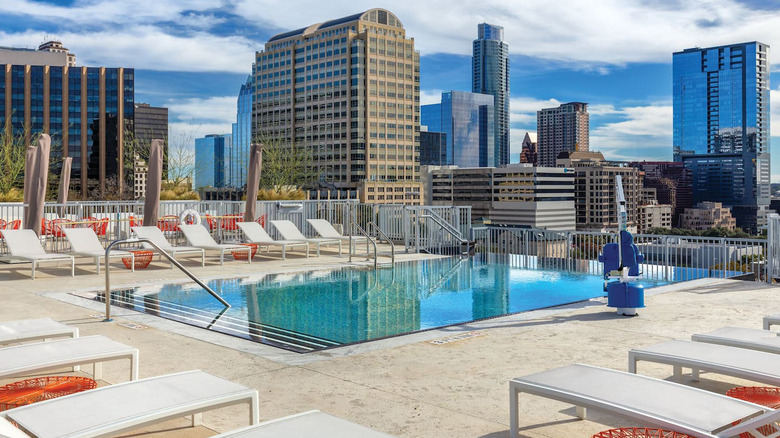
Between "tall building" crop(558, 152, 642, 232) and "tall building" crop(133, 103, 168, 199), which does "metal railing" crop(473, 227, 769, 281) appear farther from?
"tall building" crop(558, 152, 642, 232)

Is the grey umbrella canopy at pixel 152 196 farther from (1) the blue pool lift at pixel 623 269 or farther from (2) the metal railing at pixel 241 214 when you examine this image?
(1) the blue pool lift at pixel 623 269

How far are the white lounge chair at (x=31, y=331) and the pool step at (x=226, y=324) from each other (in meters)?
1.93

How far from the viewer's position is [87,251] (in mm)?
12609

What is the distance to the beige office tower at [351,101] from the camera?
152 m

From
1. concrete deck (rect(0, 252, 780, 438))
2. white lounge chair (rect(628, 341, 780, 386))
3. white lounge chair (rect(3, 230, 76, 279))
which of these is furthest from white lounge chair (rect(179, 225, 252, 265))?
white lounge chair (rect(628, 341, 780, 386))

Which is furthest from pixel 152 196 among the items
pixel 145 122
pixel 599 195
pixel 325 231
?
pixel 599 195

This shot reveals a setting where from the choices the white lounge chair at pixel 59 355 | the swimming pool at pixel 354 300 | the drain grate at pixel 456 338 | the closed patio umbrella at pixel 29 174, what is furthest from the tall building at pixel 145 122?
the white lounge chair at pixel 59 355

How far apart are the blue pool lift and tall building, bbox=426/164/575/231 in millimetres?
123957

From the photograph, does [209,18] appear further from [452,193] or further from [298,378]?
[298,378]

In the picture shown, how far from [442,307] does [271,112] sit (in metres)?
154

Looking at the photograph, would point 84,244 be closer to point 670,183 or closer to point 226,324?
point 226,324

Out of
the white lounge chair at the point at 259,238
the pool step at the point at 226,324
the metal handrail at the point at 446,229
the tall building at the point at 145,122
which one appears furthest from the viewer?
the tall building at the point at 145,122

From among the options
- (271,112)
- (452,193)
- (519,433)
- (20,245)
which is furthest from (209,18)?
(519,433)

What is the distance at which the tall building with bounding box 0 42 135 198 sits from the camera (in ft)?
367
